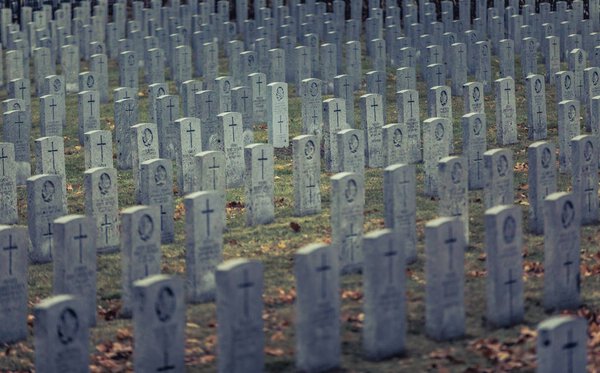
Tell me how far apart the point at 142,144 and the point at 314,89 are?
11.9 ft

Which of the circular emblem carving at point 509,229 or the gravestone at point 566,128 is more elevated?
the circular emblem carving at point 509,229

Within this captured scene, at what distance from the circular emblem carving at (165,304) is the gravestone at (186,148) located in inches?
267

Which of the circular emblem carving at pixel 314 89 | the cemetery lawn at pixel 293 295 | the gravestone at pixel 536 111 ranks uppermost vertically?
the circular emblem carving at pixel 314 89

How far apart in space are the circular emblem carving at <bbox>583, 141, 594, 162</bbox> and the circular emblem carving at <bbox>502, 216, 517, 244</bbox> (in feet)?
11.4

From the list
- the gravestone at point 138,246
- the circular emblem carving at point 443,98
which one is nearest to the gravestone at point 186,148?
the circular emblem carving at point 443,98

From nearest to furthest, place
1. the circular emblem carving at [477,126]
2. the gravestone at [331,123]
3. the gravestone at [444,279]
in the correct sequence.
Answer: the gravestone at [444,279]
the circular emblem carving at [477,126]
the gravestone at [331,123]

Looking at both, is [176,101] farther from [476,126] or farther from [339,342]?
[339,342]

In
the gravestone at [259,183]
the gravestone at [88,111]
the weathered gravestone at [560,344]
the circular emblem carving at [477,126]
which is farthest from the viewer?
the gravestone at [88,111]

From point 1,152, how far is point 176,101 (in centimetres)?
339

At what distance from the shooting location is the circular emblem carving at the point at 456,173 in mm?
13977

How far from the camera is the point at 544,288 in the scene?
40.3ft

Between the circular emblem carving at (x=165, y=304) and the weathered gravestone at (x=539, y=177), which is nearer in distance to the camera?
the circular emblem carving at (x=165, y=304)

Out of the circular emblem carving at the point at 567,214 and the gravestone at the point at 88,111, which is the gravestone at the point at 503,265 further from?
the gravestone at the point at 88,111

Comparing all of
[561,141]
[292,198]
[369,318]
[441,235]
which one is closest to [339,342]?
[369,318]
